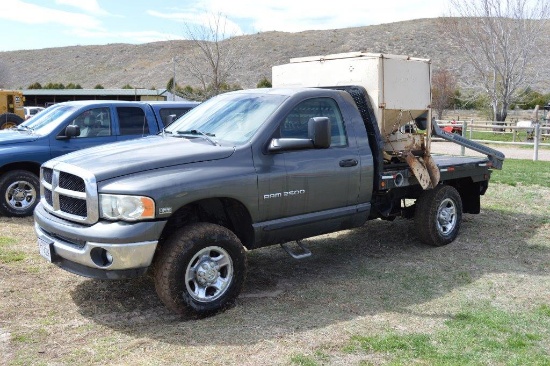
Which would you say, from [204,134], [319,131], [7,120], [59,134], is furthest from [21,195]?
[7,120]

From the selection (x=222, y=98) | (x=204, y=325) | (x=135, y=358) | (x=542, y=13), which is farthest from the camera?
(x=542, y=13)

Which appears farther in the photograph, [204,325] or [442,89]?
[442,89]

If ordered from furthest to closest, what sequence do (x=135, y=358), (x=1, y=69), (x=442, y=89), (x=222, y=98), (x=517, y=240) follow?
(x=1, y=69), (x=442, y=89), (x=517, y=240), (x=222, y=98), (x=135, y=358)

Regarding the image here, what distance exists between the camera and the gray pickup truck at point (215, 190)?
4.59m

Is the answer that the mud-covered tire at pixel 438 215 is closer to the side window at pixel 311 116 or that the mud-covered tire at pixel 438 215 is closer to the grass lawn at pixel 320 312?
the grass lawn at pixel 320 312

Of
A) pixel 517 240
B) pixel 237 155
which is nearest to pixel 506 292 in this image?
pixel 517 240

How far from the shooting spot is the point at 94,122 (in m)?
9.41

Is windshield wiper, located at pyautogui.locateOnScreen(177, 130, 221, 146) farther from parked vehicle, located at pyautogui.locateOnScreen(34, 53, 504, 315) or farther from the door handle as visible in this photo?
the door handle

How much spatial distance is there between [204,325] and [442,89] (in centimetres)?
4706

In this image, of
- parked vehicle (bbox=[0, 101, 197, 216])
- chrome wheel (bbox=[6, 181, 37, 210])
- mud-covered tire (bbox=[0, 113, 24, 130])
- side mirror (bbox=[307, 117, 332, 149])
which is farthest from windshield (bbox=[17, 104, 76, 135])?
mud-covered tire (bbox=[0, 113, 24, 130])

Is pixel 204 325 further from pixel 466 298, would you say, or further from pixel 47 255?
pixel 466 298

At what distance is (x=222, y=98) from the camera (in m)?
6.28

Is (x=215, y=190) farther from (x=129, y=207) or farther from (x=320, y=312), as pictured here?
(x=320, y=312)

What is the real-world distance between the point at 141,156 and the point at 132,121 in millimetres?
4880
